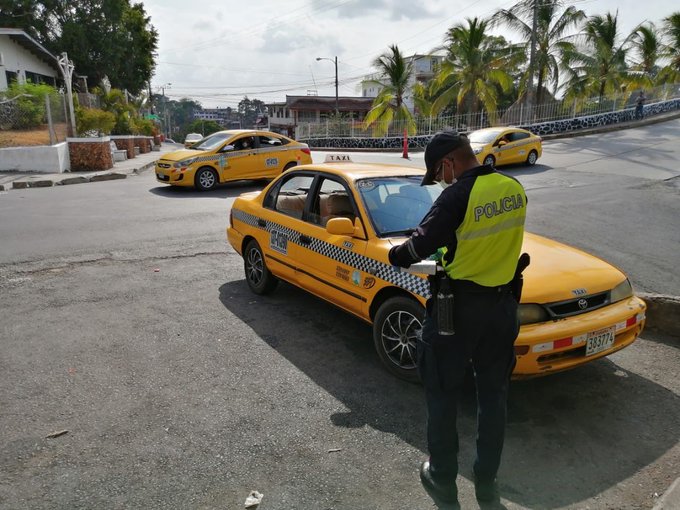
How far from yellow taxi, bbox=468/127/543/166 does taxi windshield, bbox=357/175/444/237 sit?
11.3m

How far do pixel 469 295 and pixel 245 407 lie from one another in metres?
1.85

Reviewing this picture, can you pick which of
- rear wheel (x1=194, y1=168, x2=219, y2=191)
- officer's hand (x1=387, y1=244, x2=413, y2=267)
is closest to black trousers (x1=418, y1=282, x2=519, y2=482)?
officer's hand (x1=387, y1=244, x2=413, y2=267)

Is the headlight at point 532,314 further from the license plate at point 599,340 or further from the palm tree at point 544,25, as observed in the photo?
the palm tree at point 544,25

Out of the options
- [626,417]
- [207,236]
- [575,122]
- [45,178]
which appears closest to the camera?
[626,417]

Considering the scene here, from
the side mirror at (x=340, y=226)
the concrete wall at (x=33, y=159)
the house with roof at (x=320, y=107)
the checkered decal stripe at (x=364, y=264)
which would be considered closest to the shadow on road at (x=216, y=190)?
the concrete wall at (x=33, y=159)

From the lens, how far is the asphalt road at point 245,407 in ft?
9.36

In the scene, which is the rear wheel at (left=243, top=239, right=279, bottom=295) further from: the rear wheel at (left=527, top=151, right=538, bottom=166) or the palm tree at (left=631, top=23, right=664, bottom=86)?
the palm tree at (left=631, top=23, right=664, bottom=86)

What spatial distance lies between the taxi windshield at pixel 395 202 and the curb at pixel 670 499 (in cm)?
239

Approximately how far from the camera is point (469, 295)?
255 centimetres

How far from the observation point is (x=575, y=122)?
89.1 feet

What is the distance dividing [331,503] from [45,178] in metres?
15.9

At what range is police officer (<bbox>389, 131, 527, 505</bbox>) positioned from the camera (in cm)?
250

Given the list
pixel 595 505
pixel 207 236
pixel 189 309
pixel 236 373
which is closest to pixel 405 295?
pixel 236 373

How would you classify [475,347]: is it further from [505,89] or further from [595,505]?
[505,89]
